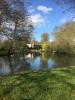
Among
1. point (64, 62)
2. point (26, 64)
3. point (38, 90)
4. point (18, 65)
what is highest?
point (38, 90)

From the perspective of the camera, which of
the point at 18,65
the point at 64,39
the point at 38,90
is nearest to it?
the point at 38,90

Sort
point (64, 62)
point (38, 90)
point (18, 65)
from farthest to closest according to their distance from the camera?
point (64, 62) → point (18, 65) → point (38, 90)

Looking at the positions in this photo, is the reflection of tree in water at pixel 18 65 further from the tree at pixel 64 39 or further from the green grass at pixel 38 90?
the tree at pixel 64 39

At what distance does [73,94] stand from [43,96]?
0.97 m

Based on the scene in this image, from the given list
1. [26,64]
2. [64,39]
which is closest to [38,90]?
[26,64]

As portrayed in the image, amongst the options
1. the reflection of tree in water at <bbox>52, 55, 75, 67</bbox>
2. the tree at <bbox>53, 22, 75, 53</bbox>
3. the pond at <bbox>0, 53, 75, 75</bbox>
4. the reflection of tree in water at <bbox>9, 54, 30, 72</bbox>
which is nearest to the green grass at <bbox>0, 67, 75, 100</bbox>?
the pond at <bbox>0, 53, 75, 75</bbox>

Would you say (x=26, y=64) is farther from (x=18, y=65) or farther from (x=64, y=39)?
(x=64, y=39)

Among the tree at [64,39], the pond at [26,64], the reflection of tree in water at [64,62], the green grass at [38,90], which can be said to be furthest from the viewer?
the tree at [64,39]

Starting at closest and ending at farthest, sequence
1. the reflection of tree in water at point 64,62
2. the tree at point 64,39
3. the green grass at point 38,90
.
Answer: the green grass at point 38,90
the reflection of tree in water at point 64,62
the tree at point 64,39

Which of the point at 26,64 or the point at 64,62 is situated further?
the point at 64,62

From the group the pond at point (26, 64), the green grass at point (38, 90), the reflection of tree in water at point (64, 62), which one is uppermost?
the green grass at point (38, 90)

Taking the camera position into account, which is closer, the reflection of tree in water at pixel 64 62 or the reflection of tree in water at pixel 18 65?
the reflection of tree in water at pixel 18 65

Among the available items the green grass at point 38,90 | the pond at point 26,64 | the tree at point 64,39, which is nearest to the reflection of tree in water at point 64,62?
the pond at point 26,64

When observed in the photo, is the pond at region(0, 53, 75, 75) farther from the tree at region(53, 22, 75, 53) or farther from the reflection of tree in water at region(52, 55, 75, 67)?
the tree at region(53, 22, 75, 53)
